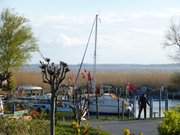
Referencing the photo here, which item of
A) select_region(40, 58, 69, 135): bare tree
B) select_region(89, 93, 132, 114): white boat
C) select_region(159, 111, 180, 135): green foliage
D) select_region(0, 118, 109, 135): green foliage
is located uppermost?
select_region(40, 58, 69, 135): bare tree

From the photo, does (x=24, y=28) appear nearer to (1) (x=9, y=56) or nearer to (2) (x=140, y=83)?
(1) (x=9, y=56)

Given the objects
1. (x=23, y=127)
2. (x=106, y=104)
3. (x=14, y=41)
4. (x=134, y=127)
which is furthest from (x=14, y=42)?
(x=23, y=127)

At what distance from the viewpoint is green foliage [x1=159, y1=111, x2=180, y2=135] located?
1436 cm

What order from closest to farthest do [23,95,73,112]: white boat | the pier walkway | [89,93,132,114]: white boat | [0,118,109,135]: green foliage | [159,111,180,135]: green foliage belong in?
[159,111,180,135]: green foliage → [0,118,109,135]: green foliage → the pier walkway → [23,95,73,112]: white boat → [89,93,132,114]: white boat

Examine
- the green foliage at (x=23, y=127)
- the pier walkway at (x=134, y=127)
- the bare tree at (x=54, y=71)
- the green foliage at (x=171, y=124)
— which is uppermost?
the bare tree at (x=54, y=71)

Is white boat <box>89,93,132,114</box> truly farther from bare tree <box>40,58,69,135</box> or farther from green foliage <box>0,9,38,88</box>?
bare tree <box>40,58,69,135</box>

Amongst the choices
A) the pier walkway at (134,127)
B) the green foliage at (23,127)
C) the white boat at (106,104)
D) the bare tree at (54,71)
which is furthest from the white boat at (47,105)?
the bare tree at (54,71)

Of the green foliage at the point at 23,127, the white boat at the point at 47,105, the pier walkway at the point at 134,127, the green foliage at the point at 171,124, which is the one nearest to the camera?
the green foliage at the point at 171,124

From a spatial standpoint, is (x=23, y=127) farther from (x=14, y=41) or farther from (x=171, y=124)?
(x=14, y=41)

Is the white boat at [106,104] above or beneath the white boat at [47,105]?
beneath

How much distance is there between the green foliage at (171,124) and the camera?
47.1 feet

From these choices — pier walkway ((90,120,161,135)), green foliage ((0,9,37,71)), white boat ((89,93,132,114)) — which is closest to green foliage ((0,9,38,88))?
green foliage ((0,9,37,71))

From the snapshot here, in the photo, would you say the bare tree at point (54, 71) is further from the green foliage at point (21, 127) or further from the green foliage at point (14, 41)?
the green foliage at point (14, 41)

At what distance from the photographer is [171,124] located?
47.3 ft
